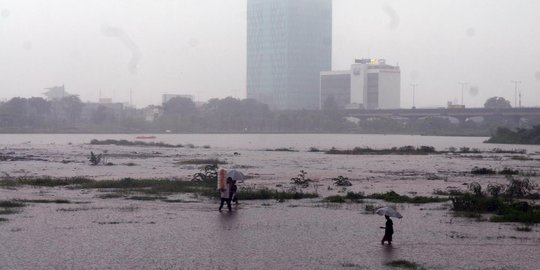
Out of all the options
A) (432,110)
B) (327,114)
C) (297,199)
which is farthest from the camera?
(327,114)

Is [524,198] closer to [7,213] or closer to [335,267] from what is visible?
[335,267]

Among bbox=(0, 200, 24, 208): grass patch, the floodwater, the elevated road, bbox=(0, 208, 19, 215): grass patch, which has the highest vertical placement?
the elevated road

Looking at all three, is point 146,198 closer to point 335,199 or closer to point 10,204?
point 10,204

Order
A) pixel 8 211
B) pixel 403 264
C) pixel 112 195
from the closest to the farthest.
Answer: pixel 403 264, pixel 8 211, pixel 112 195

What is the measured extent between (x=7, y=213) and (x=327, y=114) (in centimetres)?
17565

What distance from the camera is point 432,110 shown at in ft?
560

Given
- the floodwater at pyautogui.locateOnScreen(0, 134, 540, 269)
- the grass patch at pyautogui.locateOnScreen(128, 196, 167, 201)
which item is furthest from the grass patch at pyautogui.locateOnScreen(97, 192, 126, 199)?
the grass patch at pyautogui.locateOnScreen(128, 196, 167, 201)

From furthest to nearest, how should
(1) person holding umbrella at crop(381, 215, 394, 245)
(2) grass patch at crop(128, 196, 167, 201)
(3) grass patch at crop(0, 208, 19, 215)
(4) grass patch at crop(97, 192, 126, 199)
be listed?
(4) grass patch at crop(97, 192, 126, 199) → (2) grass patch at crop(128, 196, 167, 201) → (3) grass patch at crop(0, 208, 19, 215) → (1) person holding umbrella at crop(381, 215, 394, 245)

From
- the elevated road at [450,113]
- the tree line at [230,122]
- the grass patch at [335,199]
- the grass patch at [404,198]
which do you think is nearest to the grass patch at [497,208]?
the grass patch at [404,198]

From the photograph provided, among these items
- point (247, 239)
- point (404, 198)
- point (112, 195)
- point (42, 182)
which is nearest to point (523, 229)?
point (247, 239)

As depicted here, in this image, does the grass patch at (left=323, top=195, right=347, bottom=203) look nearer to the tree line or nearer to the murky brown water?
the murky brown water

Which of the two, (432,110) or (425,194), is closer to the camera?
(425,194)

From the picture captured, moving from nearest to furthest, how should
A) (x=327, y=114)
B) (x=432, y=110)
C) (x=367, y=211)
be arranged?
(x=367, y=211)
(x=432, y=110)
(x=327, y=114)

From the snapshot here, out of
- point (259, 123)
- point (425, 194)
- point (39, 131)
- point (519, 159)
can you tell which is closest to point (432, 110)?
point (259, 123)
